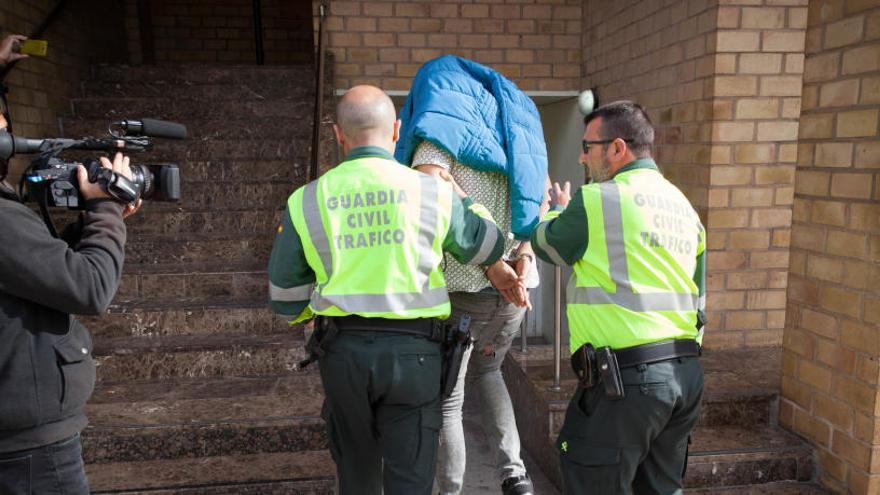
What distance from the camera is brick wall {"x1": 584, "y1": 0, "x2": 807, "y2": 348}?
3.69 m

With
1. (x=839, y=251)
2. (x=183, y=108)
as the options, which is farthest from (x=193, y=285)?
(x=839, y=251)

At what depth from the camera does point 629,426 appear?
6.55 ft

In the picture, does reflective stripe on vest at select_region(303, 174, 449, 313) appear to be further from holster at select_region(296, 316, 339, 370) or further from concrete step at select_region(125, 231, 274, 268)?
concrete step at select_region(125, 231, 274, 268)

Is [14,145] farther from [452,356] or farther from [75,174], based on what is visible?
[452,356]

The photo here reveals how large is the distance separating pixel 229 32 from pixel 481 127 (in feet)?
25.5

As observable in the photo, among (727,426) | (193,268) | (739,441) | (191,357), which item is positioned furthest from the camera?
(193,268)

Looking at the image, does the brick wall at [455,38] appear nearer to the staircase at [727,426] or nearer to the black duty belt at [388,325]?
the staircase at [727,426]

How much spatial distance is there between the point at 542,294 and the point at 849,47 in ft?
14.4

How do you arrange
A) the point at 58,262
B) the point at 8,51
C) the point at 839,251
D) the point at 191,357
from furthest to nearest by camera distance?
the point at 8,51
the point at 191,357
the point at 839,251
the point at 58,262

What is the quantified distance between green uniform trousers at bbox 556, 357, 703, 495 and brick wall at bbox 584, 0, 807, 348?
6.44ft

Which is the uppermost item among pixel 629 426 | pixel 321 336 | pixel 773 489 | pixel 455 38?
pixel 455 38

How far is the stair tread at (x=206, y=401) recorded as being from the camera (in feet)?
10.4

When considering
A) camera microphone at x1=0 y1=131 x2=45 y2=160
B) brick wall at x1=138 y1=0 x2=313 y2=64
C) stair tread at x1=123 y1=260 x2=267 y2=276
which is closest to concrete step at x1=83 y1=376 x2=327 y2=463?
stair tread at x1=123 y1=260 x2=267 y2=276

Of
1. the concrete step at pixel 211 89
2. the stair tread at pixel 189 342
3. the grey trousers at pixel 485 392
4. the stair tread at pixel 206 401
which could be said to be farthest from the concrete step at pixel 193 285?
the concrete step at pixel 211 89
